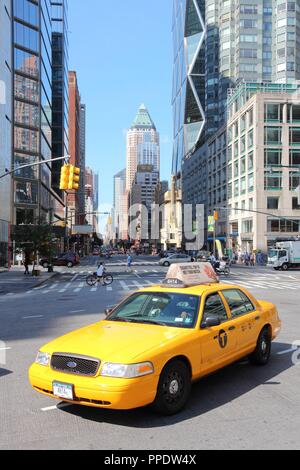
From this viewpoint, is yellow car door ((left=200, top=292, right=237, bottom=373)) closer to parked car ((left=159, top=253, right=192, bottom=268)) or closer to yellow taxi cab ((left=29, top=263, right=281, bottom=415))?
yellow taxi cab ((left=29, top=263, right=281, bottom=415))

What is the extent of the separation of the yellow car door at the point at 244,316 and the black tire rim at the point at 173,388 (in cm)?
169

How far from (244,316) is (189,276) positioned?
1107 mm

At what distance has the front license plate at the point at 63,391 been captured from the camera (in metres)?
5.42

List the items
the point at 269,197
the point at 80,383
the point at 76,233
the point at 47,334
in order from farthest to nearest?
the point at 76,233, the point at 269,197, the point at 47,334, the point at 80,383

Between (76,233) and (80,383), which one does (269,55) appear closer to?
(76,233)

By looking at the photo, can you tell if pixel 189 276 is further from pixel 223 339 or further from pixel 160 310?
pixel 223 339

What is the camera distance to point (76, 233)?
110375mm

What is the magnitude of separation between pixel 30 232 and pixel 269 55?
8451 centimetres

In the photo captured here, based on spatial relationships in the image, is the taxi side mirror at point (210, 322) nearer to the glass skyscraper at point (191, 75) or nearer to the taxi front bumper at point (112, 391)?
the taxi front bumper at point (112, 391)

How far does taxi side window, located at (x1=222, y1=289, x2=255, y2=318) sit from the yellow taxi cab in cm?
2

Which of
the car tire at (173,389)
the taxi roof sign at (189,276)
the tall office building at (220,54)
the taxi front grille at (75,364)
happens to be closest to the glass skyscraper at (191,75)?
the tall office building at (220,54)

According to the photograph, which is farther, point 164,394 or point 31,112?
point 31,112

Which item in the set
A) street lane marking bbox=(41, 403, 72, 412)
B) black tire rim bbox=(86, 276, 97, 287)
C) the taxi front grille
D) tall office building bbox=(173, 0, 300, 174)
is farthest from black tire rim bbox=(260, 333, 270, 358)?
tall office building bbox=(173, 0, 300, 174)

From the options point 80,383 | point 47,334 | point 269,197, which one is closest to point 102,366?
point 80,383
